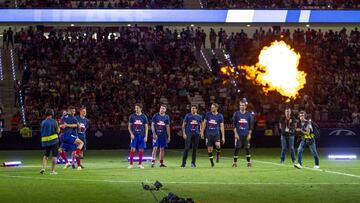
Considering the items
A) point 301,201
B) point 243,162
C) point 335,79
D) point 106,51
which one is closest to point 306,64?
point 335,79

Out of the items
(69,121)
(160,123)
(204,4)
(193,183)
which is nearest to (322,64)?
(204,4)

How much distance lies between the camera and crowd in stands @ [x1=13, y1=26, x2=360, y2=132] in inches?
1610

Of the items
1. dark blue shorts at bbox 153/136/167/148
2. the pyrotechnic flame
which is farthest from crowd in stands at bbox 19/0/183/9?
dark blue shorts at bbox 153/136/167/148

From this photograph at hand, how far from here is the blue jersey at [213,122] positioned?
26522 mm

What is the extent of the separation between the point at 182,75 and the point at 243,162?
651 inches

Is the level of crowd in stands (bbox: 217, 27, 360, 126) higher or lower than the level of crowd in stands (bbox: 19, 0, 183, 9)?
lower

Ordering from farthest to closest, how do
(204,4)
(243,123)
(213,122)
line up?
(204,4), (213,122), (243,123)

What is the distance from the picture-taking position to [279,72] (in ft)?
133

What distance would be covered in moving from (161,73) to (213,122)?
60.6 feet

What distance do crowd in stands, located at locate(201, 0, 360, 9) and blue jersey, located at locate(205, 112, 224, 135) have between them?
2299cm

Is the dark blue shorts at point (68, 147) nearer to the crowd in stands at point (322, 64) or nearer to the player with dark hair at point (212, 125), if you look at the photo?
the player with dark hair at point (212, 125)

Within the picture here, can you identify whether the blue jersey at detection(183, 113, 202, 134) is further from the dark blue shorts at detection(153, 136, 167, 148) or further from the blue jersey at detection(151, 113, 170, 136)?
the dark blue shorts at detection(153, 136, 167, 148)

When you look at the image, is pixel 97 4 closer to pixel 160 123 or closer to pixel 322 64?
pixel 322 64

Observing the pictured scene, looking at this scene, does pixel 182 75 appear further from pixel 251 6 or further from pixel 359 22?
pixel 359 22
